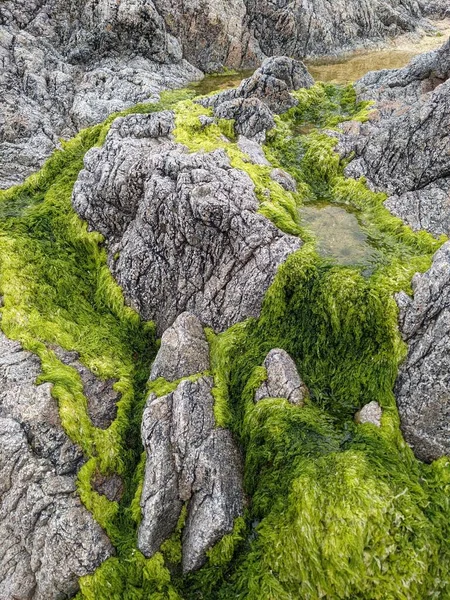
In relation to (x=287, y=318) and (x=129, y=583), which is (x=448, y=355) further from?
(x=129, y=583)

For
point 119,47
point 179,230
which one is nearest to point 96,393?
point 179,230

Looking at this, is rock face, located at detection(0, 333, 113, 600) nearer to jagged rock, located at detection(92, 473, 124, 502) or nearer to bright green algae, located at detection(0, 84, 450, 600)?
bright green algae, located at detection(0, 84, 450, 600)

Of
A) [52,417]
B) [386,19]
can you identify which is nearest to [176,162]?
[52,417]

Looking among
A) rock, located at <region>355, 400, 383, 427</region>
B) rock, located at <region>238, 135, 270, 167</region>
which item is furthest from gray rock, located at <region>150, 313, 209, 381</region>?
rock, located at <region>238, 135, 270, 167</region>

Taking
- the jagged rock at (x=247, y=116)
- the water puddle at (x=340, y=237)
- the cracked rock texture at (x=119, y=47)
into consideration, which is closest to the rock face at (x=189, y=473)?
the water puddle at (x=340, y=237)

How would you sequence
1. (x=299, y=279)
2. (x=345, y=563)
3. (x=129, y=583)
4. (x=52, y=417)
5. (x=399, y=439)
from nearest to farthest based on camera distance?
1. (x=345, y=563)
2. (x=129, y=583)
3. (x=399, y=439)
4. (x=52, y=417)
5. (x=299, y=279)

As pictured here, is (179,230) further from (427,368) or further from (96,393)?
(427,368)
